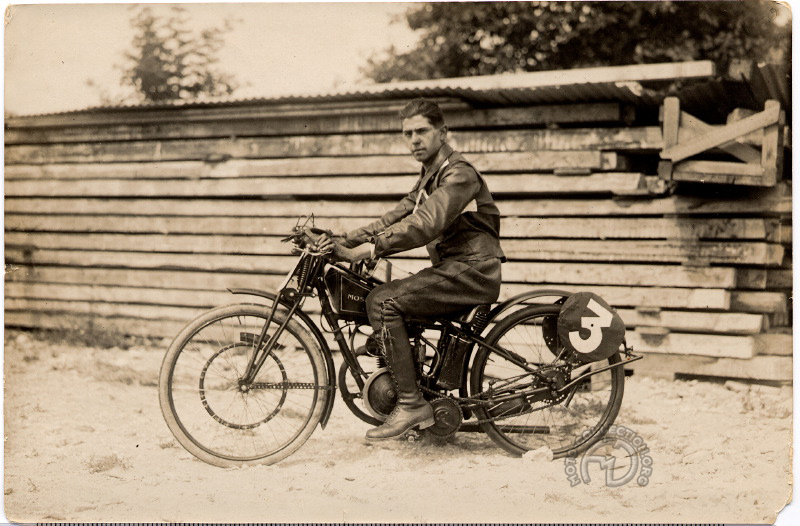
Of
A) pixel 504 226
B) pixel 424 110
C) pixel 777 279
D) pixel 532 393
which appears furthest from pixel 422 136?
pixel 777 279

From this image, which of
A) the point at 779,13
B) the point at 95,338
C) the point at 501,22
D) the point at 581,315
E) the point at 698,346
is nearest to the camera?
the point at 581,315

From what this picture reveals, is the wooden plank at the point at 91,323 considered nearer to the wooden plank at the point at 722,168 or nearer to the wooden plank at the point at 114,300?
the wooden plank at the point at 114,300

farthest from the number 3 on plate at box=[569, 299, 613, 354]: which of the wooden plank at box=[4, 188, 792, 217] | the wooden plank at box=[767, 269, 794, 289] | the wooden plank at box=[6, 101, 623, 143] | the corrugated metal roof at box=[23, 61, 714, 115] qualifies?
the wooden plank at box=[767, 269, 794, 289]

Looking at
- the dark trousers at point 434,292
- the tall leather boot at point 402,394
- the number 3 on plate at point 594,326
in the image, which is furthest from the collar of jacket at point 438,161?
the number 3 on plate at point 594,326

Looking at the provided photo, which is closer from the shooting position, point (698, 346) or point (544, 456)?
point (544, 456)

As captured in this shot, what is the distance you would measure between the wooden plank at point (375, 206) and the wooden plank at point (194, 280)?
2.10ft

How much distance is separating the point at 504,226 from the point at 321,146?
1989 mm

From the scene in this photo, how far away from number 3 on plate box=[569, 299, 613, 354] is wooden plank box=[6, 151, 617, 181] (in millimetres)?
2611

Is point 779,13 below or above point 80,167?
above

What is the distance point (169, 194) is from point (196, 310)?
4.17 feet

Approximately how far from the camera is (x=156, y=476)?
13.5 ft

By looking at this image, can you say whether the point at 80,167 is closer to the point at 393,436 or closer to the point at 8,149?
the point at 8,149

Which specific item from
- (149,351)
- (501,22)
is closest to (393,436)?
(149,351)

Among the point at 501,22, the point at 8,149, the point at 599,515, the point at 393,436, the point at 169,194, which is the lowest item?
the point at 599,515
